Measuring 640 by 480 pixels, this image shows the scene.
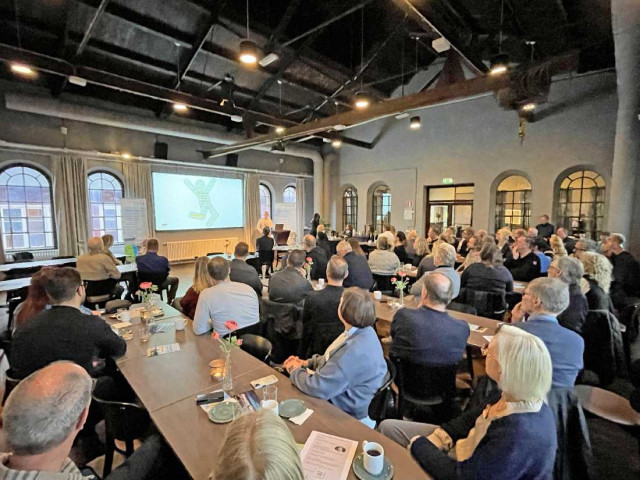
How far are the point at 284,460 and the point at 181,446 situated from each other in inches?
37.5

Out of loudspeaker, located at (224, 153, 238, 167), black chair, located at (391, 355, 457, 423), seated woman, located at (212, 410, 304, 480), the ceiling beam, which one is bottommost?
black chair, located at (391, 355, 457, 423)

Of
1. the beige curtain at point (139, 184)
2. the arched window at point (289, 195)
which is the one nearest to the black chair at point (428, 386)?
the beige curtain at point (139, 184)

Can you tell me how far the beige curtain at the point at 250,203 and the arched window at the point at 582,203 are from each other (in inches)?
346

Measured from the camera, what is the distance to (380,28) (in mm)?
7297

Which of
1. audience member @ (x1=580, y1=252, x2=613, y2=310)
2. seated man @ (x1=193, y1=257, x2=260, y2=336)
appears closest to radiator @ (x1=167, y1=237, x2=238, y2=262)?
seated man @ (x1=193, y1=257, x2=260, y2=336)

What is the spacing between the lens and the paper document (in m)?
1.25

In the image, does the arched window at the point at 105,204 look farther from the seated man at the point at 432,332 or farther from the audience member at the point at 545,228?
the audience member at the point at 545,228

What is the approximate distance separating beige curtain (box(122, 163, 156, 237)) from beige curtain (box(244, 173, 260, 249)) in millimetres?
3000

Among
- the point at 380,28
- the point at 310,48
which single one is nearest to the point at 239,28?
the point at 310,48

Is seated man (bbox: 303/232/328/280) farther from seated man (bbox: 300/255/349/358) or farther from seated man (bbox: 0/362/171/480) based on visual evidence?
seated man (bbox: 0/362/171/480)

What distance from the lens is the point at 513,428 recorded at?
3.83 ft

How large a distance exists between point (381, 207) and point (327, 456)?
1076cm

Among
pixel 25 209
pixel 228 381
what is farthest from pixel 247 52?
pixel 25 209

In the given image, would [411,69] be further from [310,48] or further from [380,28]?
[310,48]
